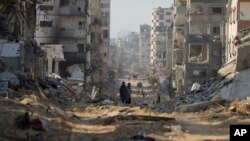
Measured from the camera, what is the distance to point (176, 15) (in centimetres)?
6906

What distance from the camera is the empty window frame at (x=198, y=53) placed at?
56347mm

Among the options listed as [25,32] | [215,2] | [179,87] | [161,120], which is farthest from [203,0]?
[161,120]

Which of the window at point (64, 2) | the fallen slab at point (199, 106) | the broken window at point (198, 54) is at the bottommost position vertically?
the fallen slab at point (199, 106)

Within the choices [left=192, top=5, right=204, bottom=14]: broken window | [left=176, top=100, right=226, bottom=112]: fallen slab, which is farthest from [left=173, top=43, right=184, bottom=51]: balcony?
[left=176, top=100, right=226, bottom=112]: fallen slab

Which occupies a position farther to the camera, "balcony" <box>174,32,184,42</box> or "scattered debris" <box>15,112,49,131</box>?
"balcony" <box>174,32,184,42</box>

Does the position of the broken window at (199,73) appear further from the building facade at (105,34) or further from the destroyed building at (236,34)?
the building facade at (105,34)

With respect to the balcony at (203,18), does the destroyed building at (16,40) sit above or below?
below

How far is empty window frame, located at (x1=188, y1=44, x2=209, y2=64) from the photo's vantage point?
56.3 metres

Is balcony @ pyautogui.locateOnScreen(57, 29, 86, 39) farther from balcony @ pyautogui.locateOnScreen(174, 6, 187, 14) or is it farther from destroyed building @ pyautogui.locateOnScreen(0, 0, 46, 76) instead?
destroyed building @ pyautogui.locateOnScreen(0, 0, 46, 76)

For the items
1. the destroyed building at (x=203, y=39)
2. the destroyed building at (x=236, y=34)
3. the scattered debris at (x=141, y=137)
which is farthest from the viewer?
the destroyed building at (x=203, y=39)

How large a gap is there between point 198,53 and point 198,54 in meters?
0.17

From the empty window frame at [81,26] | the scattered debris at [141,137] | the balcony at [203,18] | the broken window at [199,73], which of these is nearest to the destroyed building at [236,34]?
the broken window at [199,73]

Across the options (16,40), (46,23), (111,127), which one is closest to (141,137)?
(111,127)

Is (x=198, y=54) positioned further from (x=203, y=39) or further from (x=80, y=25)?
(x=80, y=25)
